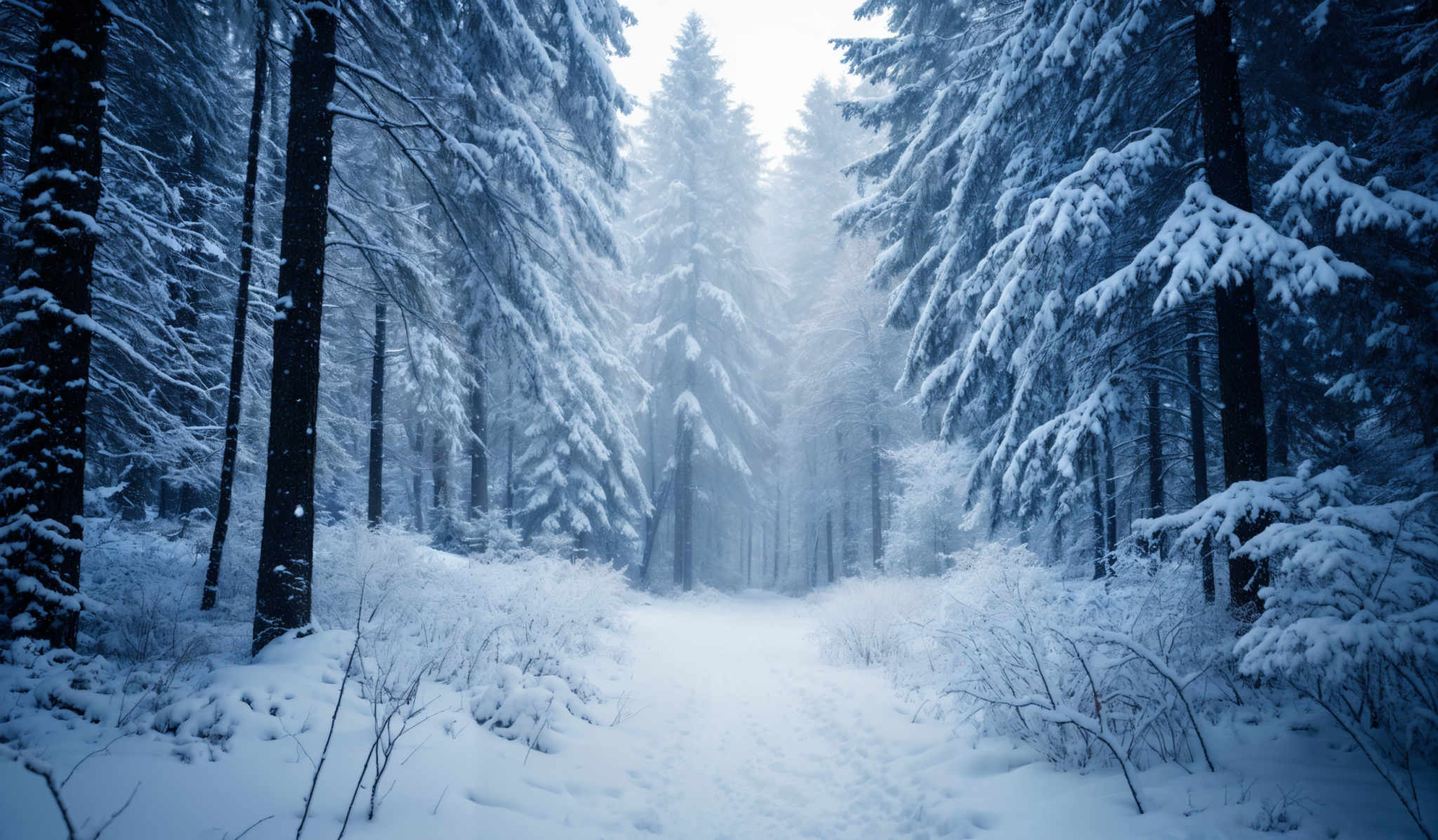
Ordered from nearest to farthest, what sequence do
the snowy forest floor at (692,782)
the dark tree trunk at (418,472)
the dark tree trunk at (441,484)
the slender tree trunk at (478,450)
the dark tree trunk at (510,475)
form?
the snowy forest floor at (692,782) → the dark tree trunk at (441,484) → the slender tree trunk at (478,450) → the dark tree trunk at (418,472) → the dark tree trunk at (510,475)

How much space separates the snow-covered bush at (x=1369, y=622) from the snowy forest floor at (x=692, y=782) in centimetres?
30

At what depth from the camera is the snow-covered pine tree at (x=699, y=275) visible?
21156 mm

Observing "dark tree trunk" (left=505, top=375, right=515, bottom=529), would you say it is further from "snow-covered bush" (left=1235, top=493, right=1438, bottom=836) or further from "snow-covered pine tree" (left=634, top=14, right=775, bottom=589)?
"snow-covered bush" (left=1235, top=493, right=1438, bottom=836)

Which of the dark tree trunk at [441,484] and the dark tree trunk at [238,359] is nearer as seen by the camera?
the dark tree trunk at [238,359]

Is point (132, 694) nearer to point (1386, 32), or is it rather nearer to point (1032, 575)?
point (1032, 575)

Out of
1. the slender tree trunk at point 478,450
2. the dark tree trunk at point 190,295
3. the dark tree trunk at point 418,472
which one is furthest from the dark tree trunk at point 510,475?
the dark tree trunk at point 190,295

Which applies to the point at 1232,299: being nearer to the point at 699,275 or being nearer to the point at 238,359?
the point at 238,359

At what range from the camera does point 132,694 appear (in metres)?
3.87

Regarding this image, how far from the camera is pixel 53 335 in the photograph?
4.46 metres

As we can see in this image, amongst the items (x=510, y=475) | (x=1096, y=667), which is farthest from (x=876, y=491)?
(x=1096, y=667)

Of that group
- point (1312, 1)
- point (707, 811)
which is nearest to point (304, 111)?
point (707, 811)

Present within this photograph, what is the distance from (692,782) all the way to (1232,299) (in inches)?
245

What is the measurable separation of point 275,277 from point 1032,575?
41.1 ft

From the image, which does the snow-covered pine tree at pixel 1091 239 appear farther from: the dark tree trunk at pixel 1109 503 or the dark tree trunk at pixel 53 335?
the dark tree trunk at pixel 53 335
